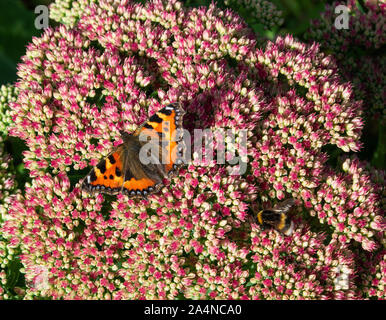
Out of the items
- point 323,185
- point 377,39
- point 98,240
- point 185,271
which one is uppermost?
point 377,39

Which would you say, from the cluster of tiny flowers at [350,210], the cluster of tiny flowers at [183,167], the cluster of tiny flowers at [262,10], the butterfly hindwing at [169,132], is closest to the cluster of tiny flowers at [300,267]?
the cluster of tiny flowers at [183,167]

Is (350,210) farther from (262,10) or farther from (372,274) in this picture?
(262,10)

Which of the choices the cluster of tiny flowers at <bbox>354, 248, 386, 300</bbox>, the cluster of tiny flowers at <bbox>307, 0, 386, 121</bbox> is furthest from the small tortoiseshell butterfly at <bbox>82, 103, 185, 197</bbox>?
the cluster of tiny flowers at <bbox>307, 0, 386, 121</bbox>

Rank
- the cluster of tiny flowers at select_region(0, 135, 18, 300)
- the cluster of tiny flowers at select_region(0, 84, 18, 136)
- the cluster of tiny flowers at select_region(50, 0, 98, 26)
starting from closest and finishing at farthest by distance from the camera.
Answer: the cluster of tiny flowers at select_region(0, 135, 18, 300)
the cluster of tiny flowers at select_region(0, 84, 18, 136)
the cluster of tiny flowers at select_region(50, 0, 98, 26)

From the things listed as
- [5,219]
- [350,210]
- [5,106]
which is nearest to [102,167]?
[5,219]

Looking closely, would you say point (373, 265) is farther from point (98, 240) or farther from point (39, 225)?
point (39, 225)

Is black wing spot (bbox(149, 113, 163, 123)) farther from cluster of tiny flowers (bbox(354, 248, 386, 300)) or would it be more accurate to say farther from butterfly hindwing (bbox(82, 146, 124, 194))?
cluster of tiny flowers (bbox(354, 248, 386, 300))

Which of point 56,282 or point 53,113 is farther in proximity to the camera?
point 53,113

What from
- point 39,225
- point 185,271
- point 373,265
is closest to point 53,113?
point 39,225

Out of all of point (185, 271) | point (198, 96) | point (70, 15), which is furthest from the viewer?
point (70, 15)
